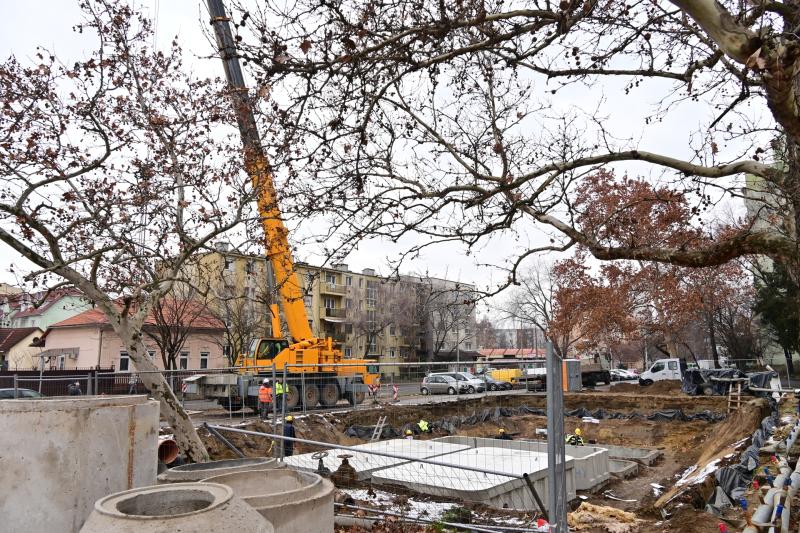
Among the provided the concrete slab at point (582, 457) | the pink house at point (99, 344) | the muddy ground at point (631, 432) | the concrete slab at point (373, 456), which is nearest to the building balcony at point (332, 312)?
the pink house at point (99, 344)

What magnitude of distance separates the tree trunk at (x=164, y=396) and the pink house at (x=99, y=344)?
24.7 m

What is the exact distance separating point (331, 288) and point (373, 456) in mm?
46005

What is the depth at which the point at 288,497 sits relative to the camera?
4652 millimetres

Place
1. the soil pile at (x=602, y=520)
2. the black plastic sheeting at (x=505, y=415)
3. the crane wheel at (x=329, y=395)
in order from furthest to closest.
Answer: the crane wheel at (x=329, y=395) < the black plastic sheeting at (x=505, y=415) < the soil pile at (x=602, y=520)

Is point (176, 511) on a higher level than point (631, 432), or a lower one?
higher

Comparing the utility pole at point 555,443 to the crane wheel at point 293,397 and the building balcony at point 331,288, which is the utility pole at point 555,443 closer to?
the crane wheel at point 293,397

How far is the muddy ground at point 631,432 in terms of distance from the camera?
10.2 meters

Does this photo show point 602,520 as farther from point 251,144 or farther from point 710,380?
point 710,380

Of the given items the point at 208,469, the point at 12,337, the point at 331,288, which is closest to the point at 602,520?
the point at 208,469

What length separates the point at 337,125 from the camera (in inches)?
241

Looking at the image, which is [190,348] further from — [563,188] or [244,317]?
[563,188]

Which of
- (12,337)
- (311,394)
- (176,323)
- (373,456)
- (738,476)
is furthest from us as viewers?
(12,337)

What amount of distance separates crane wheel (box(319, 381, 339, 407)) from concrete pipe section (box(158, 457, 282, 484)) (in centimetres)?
1347

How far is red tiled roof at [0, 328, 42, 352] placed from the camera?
4244 cm
